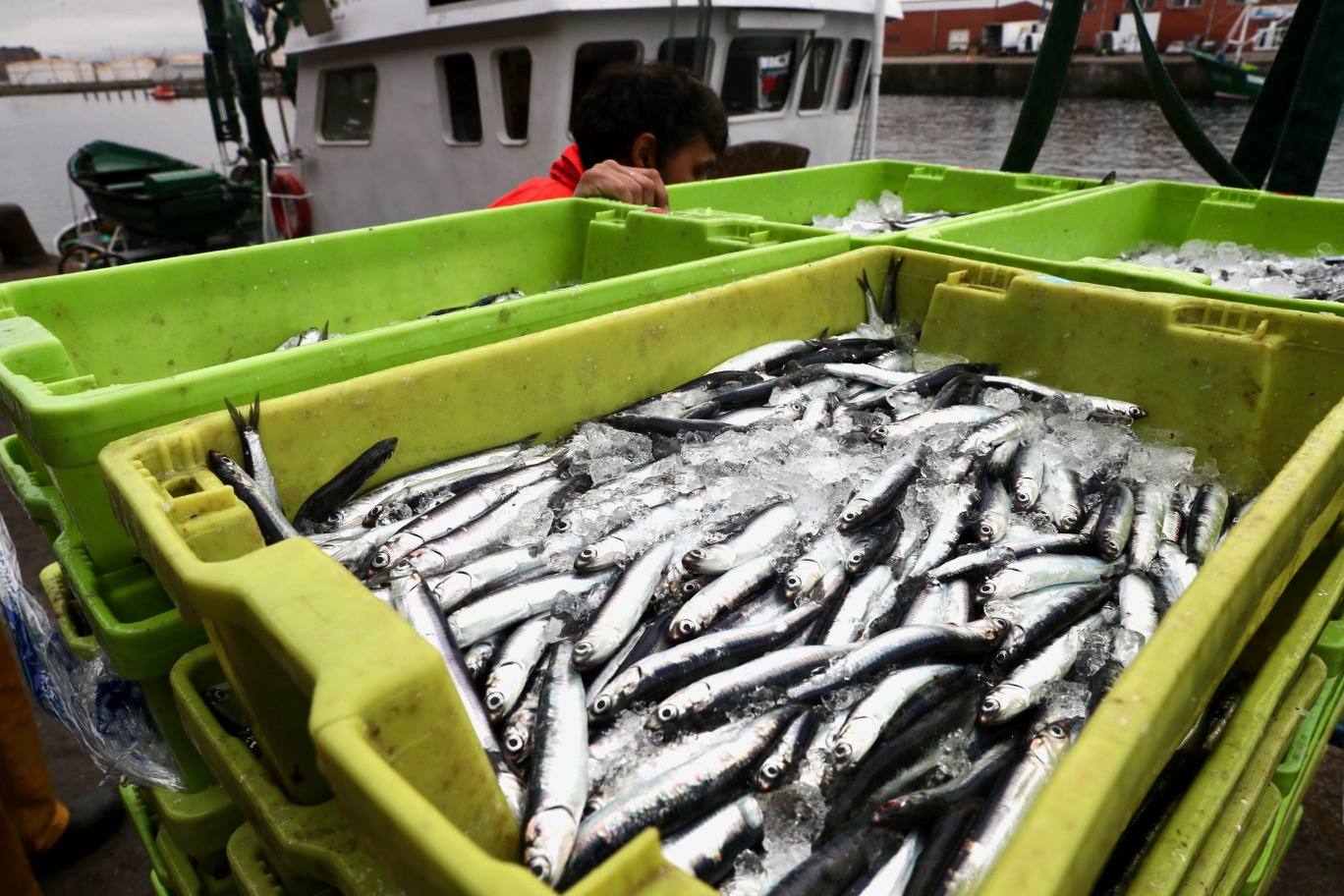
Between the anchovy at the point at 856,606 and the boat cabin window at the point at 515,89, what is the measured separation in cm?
612

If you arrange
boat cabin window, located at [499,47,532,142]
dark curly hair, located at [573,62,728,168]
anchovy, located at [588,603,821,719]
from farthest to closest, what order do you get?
boat cabin window, located at [499,47,532,142] < dark curly hair, located at [573,62,728,168] < anchovy, located at [588,603,821,719]

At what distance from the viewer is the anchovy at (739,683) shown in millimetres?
1451

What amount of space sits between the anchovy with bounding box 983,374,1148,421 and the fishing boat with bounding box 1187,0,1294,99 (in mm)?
43848

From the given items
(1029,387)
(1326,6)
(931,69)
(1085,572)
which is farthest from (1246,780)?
(931,69)

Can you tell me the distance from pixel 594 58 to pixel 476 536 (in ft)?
19.3

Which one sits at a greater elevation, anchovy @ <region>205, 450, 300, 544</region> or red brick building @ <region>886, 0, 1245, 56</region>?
red brick building @ <region>886, 0, 1245, 56</region>

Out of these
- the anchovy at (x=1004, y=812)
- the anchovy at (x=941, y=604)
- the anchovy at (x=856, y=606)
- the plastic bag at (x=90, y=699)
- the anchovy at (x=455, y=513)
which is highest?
the anchovy at (x=455, y=513)

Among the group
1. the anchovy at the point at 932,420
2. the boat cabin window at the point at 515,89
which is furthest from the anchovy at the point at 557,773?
the boat cabin window at the point at 515,89

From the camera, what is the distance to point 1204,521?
2012 millimetres

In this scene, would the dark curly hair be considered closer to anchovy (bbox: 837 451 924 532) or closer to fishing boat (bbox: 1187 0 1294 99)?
anchovy (bbox: 837 451 924 532)

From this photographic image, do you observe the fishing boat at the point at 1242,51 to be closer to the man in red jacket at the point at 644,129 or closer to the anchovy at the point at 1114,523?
the man in red jacket at the point at 644,129

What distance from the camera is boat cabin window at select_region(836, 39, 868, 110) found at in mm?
8281

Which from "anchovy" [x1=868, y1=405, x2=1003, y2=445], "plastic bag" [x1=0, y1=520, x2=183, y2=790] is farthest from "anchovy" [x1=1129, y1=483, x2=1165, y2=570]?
"plastic bag" [x1=0, y1=520, x2=183, y2=790]

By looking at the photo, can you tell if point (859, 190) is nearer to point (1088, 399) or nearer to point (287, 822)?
point (1088, 399)
